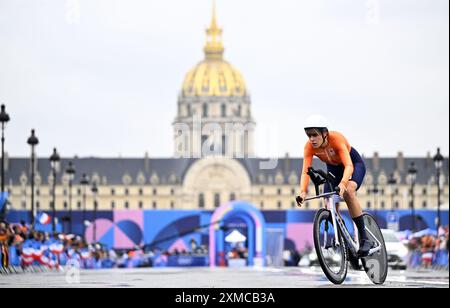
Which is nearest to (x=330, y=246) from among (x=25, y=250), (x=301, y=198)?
(x=301, y=198)

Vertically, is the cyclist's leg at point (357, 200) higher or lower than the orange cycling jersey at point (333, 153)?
lower

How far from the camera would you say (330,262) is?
30.3 feet

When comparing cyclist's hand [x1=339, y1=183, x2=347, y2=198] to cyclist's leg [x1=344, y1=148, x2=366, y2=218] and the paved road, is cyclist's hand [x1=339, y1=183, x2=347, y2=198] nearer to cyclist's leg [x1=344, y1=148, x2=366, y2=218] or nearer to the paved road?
cyclist's leg [x1=344, y1=148, x2=366, y2=218]

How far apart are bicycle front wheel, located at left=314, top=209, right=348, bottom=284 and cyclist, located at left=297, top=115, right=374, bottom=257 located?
0.47 ft

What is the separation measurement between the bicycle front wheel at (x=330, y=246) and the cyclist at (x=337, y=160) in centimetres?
14

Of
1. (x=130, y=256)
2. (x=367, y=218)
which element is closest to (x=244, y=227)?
(x=130, y=256)

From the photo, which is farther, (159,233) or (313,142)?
(159,233)

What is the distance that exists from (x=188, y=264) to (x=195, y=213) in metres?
54.6

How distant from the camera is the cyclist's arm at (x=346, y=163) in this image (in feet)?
28.6

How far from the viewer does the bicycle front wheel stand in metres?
8.78

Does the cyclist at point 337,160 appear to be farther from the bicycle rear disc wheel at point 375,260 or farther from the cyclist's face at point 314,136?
the bicycle rear disc wheel at point 375,260

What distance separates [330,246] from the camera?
9.16 m

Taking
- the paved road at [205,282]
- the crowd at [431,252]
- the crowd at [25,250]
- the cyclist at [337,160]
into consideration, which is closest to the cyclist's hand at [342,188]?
the cyclist at [337,160]
